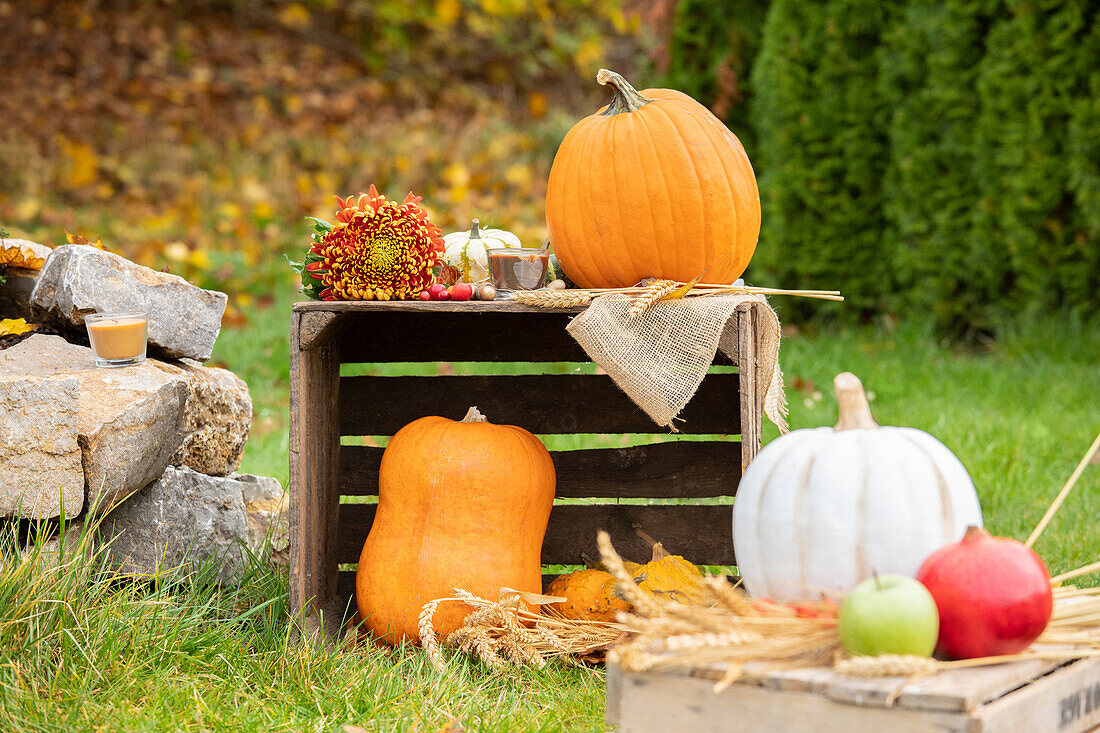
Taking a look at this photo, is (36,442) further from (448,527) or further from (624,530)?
(624,530)

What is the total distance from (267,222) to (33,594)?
5683 mm

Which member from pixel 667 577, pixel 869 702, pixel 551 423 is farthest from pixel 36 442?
pixel 869 702

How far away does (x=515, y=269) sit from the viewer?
2279 millimetres

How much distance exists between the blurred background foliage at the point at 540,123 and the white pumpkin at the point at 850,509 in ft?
11.9

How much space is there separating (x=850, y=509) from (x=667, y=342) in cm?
69

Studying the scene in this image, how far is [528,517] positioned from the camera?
2418mm

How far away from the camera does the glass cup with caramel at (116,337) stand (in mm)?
2365

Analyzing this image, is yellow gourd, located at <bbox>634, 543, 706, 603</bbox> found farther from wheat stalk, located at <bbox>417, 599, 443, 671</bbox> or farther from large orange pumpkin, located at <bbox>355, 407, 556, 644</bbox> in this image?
wheat stalk, located at <bbox>417, 599, 443, 671</bbox>

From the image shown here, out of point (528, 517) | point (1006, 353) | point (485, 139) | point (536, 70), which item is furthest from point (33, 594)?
point (536, 70)

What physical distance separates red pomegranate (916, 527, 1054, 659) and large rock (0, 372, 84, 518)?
1729 mm

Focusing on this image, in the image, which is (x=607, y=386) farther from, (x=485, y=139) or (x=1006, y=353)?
(x=485, y=139)

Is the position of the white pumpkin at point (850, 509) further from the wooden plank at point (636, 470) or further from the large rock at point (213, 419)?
the large rock at point (213, 419)

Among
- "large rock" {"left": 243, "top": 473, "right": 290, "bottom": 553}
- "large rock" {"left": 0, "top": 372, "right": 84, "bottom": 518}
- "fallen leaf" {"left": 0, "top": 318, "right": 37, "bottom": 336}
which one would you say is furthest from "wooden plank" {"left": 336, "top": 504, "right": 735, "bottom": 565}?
"fallen leaf" {"left": 0, "top": 318, "right": 37, "bottom": 336}

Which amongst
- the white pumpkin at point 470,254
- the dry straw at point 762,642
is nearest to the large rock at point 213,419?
the white pumpkin at point 470,254
